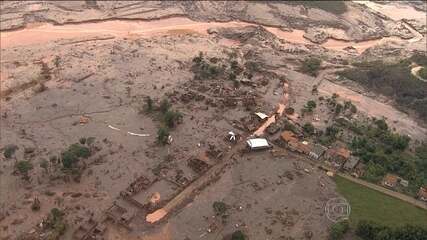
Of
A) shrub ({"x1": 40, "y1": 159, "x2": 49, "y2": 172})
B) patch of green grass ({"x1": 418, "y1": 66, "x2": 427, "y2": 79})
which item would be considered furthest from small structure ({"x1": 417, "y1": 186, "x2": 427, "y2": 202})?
shrub ({"x1": 40, "y1": 159, "x2": 49, "y2": 172})

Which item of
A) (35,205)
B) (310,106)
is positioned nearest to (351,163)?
(310,106)

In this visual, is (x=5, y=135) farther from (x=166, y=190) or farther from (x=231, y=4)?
(x=231, y=4)

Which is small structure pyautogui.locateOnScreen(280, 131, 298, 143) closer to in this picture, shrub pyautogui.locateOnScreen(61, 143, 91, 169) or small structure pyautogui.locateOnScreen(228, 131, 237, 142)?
small structure pyautogui.locateOnScreen(228, 131, 237, 142)

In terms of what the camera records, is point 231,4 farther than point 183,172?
Yes

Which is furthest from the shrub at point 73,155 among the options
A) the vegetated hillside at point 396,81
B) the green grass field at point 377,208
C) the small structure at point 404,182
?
the vegetated hillside at point 396,81

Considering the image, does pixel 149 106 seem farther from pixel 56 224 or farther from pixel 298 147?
pixel 56 224

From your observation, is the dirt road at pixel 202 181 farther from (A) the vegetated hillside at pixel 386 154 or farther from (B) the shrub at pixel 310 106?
(A) the vegetated hillside at pixel 386 154

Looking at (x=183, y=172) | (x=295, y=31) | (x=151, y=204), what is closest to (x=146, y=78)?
(x=183, y=172)
